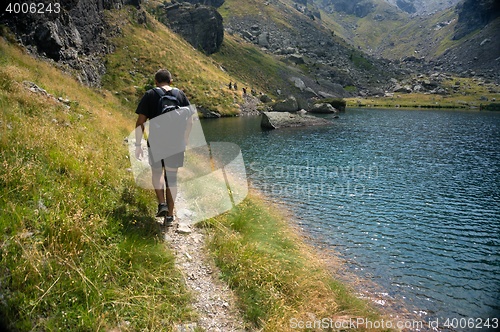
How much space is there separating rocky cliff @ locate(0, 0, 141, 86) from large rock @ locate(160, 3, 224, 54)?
179 feet

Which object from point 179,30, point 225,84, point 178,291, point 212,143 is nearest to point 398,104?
point 225,84

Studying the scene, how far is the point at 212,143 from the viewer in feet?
112

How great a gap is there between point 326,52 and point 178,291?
640ft

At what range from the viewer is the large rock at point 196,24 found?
10875cm

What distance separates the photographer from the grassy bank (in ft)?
19.8

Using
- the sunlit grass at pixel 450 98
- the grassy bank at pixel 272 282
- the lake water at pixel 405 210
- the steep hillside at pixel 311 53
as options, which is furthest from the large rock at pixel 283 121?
the steep hillside at pixel 311 53

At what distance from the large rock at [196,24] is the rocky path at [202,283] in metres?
108

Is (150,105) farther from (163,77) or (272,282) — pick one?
(272,282)

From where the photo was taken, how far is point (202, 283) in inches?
248

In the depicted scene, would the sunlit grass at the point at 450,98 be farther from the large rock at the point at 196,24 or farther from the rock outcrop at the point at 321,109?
the large rock at the point at 196,24

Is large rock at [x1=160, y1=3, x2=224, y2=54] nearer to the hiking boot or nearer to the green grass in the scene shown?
the green grass

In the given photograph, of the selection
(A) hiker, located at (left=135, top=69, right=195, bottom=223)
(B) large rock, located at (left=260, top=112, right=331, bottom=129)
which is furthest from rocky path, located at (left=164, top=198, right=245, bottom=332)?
(B) large rock, located at (left=260, top=112, right=331, bottom=129)

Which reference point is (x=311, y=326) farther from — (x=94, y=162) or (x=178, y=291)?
(x=94, y=162)

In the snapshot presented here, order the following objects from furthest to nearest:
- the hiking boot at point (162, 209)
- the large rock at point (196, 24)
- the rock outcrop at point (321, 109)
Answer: the large rock at point (196, 24)
the rock outcrop at point (321, 109)
the hiking boot at point (162, 209)
